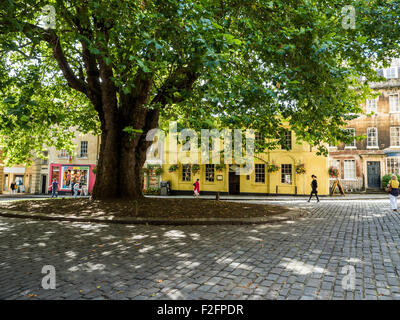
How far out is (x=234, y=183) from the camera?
94.8 feet

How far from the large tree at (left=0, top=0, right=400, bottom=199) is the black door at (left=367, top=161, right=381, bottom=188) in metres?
20.1

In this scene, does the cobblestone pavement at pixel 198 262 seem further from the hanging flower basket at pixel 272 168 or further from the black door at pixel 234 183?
the black door at pixel 234 183

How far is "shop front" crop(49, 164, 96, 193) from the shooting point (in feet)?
114

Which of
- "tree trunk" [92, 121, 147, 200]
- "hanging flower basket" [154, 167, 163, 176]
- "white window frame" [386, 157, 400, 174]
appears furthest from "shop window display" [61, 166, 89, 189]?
"white window frame" [386, 157, 400, 174]

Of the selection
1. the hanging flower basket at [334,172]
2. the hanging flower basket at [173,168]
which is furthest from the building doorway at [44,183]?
the hanging flower basket at [334,172]

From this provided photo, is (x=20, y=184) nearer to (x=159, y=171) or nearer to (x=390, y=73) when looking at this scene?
(x=159, y=171)

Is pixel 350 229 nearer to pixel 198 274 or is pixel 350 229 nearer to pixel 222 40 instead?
pixel 198 274

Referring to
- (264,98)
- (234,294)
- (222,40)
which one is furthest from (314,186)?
(234,294)

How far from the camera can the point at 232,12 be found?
28.5ft

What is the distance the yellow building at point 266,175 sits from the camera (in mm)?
25156

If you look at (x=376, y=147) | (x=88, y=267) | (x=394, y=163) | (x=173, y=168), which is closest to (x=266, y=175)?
(x=173, y=168)

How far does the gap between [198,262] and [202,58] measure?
3.78 metres

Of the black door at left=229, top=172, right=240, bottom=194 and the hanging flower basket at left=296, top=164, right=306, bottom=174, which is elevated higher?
the hanging flower basket at left=296, top=164, right=306, bottom=174

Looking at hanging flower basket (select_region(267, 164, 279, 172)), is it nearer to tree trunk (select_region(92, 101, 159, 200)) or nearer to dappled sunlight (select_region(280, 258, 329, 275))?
tree trunk (select_region(92, 101, 159, 200))
